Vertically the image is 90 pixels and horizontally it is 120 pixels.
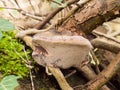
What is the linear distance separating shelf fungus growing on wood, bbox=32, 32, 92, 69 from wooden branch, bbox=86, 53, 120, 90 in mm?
128

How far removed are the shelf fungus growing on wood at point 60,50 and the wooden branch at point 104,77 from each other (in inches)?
5.0

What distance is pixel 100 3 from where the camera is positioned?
4.89ft

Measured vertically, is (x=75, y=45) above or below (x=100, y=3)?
below

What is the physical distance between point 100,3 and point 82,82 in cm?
48

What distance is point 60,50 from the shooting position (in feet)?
4.62

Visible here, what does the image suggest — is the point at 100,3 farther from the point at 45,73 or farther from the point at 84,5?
the point at 45,73

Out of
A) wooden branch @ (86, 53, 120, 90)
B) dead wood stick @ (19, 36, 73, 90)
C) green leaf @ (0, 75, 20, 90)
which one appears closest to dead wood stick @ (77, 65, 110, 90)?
wooden branch @ (86, 53, 120, 90)

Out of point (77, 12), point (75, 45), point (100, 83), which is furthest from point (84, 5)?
point (100, 83)

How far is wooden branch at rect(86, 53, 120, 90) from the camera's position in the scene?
1562mm

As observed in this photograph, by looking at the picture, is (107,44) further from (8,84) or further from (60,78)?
(8,84)

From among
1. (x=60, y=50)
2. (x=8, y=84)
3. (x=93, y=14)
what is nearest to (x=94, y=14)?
(x=93, y=14)

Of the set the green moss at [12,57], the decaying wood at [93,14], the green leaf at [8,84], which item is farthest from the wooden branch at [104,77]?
the green leaf at [8,84]

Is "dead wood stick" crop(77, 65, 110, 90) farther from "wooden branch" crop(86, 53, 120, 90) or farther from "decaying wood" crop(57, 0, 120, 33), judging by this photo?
"decaying wood" crop(57, 0, 120, 33)

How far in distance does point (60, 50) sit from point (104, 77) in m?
0.31
